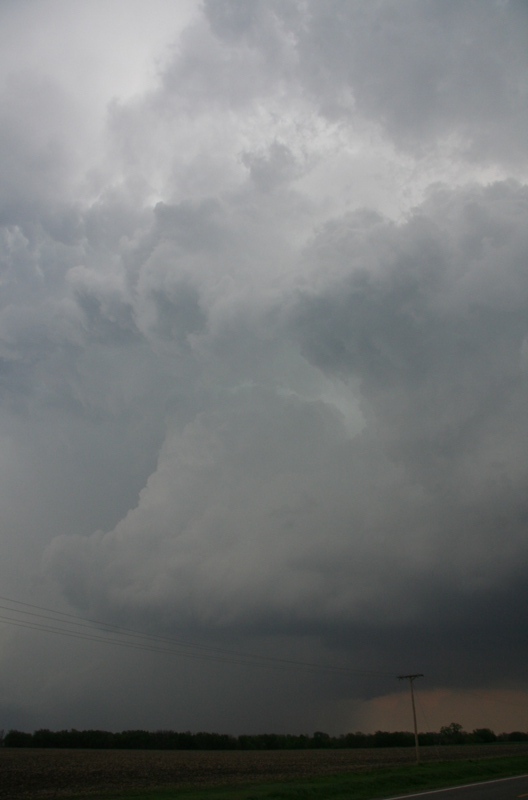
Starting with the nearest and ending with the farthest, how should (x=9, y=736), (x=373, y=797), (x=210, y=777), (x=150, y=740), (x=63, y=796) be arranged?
(x=373, y=797)
(x=63, y=796)
(x=210, y=777)
(x=9, y=736)
(x=150, y=740)

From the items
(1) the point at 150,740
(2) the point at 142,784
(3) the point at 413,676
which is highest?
(3) the point at 413,676

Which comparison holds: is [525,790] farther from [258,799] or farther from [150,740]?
[150,740]

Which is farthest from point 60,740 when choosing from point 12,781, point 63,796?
point 63,796

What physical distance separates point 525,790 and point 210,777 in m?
35.6

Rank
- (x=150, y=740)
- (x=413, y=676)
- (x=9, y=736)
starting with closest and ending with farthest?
(x=413, y=676)
(x=9, y=736)
(x=150, y=740)

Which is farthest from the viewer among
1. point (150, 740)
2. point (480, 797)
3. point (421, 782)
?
point (150, 740)

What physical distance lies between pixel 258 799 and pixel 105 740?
17181 cm

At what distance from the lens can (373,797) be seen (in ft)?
129

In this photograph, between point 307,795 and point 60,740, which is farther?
point 60,740

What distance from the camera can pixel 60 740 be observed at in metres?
183

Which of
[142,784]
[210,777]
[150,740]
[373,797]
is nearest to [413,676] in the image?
[210,777]

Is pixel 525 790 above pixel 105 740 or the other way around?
above

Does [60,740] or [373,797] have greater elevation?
[373,797]

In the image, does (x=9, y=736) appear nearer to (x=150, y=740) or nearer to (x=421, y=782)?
(x=150, y=740)
